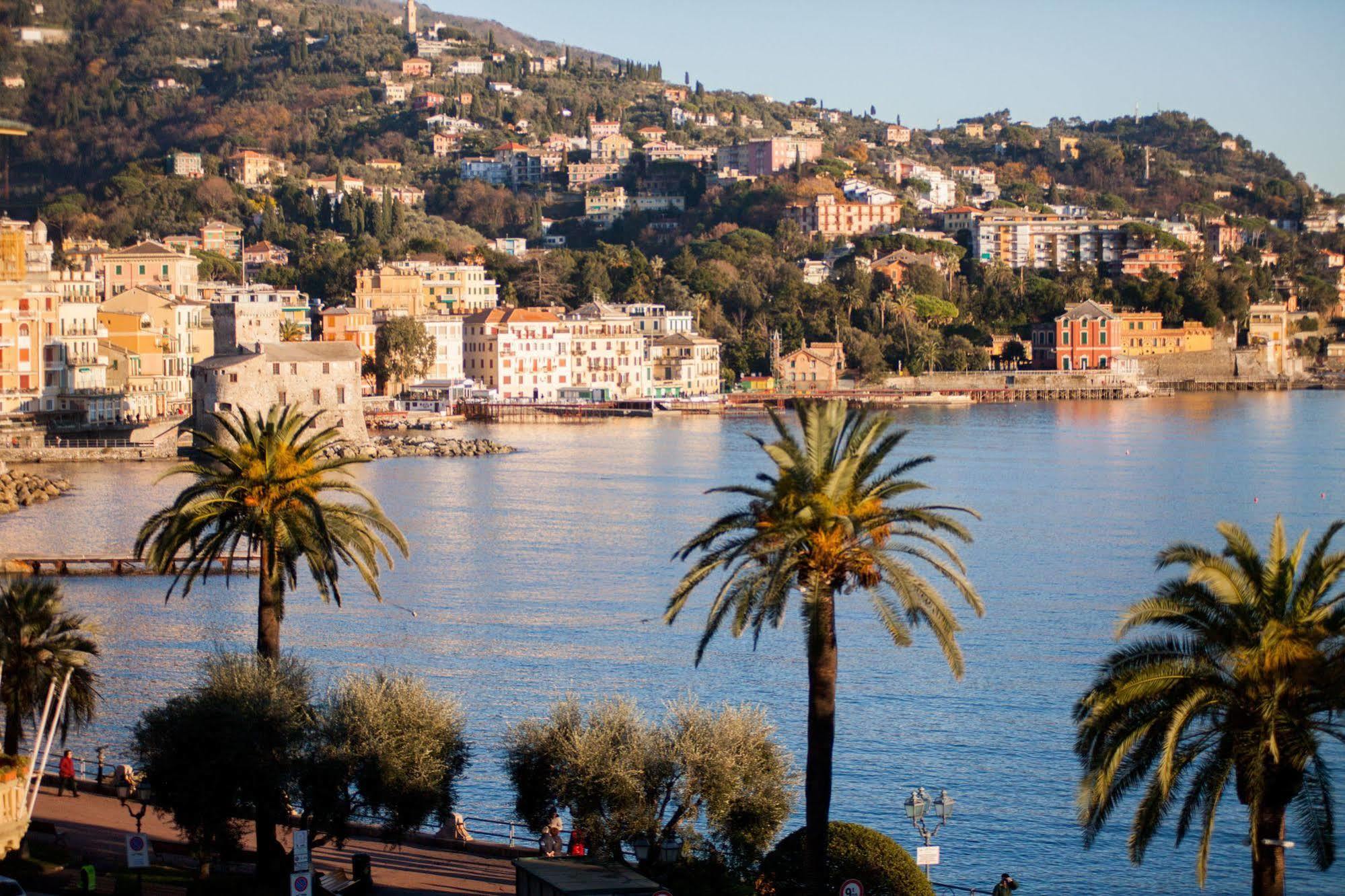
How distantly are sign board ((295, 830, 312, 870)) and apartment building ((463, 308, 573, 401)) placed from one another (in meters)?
72.8

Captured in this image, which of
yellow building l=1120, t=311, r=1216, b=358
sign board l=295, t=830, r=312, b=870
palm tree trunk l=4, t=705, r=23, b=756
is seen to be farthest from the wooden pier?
yellow building l=1120, t=311, r=1216, b=358

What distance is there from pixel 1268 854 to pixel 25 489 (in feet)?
139

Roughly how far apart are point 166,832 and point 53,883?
2891 mm

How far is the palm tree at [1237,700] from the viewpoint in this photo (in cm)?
1261

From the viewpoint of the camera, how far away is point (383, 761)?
53.7ft

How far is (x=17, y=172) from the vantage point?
148 metres

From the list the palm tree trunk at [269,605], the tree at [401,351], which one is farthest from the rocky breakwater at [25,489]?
the palm tree trunk at [269,605]

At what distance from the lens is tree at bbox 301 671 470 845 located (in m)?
16.2

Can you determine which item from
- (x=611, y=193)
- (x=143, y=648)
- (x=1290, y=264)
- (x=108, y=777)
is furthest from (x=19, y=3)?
(x=108, y=777)

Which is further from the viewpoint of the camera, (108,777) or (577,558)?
(577,558)

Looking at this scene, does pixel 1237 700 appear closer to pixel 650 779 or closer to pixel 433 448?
pixel 650 779

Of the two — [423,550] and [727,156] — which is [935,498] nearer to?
[423,550]

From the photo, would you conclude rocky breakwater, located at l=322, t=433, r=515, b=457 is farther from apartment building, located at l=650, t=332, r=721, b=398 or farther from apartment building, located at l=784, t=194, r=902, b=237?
apartment building, located at l=784, t=194, r=902, b=237

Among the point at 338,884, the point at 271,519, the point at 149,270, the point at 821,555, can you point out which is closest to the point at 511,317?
the point at 149,270
